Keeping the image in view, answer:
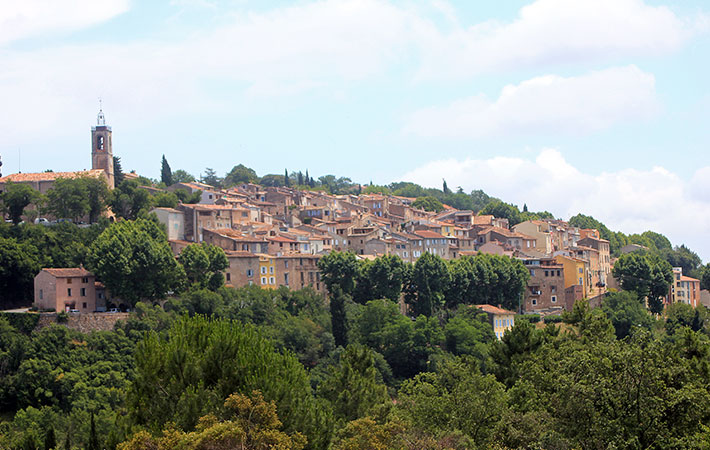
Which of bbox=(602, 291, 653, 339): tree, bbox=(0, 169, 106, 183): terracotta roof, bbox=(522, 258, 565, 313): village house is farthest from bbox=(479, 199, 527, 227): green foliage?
bbox=(0, 169, 106, 183): terracotta roof

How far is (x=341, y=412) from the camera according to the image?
41875 mm

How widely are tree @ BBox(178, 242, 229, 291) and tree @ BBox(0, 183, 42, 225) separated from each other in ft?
42.2

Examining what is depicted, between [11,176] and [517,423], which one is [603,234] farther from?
[517,423]

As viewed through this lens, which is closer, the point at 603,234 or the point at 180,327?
the point at 180,327

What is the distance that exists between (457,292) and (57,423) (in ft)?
106

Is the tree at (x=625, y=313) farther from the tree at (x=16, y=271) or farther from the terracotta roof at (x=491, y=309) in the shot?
the tree at (x=16, y=271)

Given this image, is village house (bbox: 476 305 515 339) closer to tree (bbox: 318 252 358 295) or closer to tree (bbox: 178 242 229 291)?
tree (bbox: 318 252 358 295)

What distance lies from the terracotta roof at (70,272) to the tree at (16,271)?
7.78ft

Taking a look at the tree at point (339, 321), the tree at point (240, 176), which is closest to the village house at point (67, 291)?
the tree at point (339, 321)

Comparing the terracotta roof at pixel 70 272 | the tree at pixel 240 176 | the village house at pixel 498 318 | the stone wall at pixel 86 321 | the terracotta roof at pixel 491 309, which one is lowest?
the village house at pixel 498 318

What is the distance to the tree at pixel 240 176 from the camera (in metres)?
130

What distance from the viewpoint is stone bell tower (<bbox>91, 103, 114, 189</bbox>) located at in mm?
Result: 80812

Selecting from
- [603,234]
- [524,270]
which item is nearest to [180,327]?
[524,270]

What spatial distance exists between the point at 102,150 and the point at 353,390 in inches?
1791
